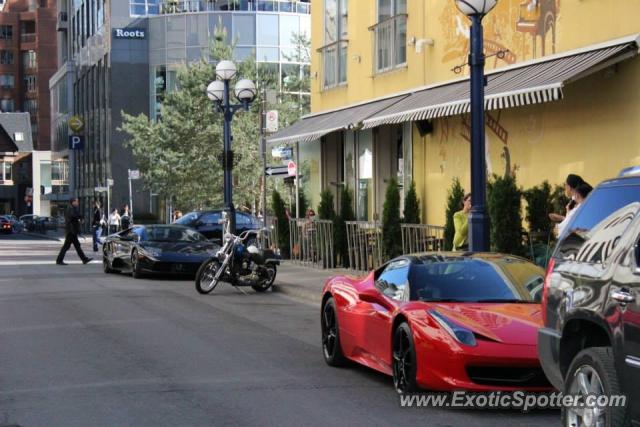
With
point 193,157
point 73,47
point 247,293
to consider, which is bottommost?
point 247,293

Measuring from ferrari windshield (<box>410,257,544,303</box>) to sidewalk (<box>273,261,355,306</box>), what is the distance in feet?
→ 28.1

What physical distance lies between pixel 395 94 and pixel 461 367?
51.9ft

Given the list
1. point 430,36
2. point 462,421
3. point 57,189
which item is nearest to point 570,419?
point 462,421

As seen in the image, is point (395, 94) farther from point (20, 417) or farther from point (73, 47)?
point (73, 47)

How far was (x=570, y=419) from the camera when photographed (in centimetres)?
657

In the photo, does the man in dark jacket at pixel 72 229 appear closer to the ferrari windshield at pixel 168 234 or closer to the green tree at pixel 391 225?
the ferrari windshield at pixel 168 234

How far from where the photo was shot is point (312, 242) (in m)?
26.1

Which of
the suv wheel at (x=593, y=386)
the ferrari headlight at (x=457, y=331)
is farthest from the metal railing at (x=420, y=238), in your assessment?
the suv wheel at (x=593, y=386)

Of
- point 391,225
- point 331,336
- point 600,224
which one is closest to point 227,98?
point 391,225

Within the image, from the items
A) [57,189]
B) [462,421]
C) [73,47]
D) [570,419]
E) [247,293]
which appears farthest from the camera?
[57,189]

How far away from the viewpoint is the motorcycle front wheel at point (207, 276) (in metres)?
20.0

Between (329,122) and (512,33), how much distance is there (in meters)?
7.47

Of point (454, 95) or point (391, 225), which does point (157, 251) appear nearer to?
point (391, 225)

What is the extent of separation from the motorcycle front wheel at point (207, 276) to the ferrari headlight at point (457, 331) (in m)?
11.7
